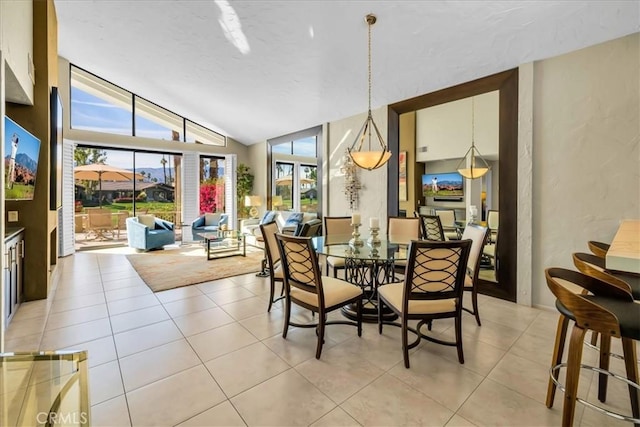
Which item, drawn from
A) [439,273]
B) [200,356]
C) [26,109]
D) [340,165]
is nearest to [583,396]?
[439,273]

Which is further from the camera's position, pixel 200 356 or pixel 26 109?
pixel 26 109

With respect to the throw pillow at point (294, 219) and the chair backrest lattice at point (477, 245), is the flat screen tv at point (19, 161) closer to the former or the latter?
the chair backrest lattice at point (477, 245)

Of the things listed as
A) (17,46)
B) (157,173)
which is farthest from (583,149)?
(157,173)

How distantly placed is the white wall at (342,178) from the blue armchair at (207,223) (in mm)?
3095

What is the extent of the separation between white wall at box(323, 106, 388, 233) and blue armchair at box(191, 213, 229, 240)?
122 inches

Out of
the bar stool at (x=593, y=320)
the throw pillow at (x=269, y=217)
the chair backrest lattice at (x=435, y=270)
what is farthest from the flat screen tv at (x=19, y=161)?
the throw pillow at (x=269, y=217)

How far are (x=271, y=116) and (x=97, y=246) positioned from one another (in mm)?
5170

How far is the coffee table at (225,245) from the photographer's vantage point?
5.62 meters

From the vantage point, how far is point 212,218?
299 inches

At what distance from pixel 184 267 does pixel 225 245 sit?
5.52 ft

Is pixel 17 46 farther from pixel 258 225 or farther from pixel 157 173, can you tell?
pixel 157 173

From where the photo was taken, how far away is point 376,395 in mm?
1786

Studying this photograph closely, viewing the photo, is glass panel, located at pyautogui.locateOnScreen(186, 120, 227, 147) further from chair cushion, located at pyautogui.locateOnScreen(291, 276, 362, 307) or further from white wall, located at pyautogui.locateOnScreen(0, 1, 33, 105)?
chair cushion, located at pyautogui.locateOnScreen(291, 276, 362, 307)

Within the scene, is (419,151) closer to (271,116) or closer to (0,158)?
(271,116)
